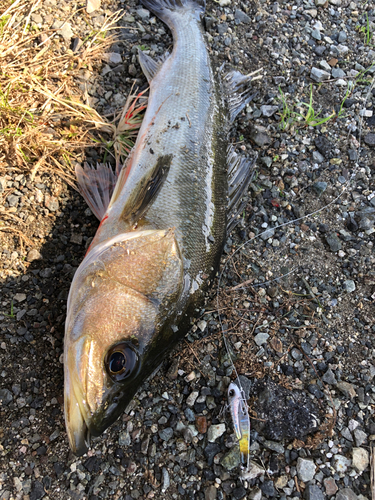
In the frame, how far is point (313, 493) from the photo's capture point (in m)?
3.08

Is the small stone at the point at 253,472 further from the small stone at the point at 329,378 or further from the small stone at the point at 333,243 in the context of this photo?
the small stone at the point at 333,243

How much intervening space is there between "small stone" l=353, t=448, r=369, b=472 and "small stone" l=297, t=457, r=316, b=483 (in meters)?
0.38

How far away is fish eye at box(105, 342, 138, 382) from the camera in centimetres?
258

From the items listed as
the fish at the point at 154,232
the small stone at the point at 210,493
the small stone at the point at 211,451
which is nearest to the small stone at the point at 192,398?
the small stone at the point at 211,451

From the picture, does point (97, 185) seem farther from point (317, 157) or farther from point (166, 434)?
point (317, 157)

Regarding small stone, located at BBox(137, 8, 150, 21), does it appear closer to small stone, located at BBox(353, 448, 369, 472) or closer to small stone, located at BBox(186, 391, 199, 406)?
small stone, located at BBox(186, 391, 199, 406)

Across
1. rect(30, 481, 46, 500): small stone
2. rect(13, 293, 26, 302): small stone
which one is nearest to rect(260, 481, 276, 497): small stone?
rect(30, 481, 46, 500): small stone

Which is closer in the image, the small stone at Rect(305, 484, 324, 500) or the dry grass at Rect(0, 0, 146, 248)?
the small stone at Rect(305, 484, 324, 500)

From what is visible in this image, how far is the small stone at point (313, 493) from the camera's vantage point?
3.06 meters

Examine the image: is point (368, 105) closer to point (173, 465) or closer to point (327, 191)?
point (327, 191)

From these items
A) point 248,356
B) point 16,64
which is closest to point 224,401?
point 248,356

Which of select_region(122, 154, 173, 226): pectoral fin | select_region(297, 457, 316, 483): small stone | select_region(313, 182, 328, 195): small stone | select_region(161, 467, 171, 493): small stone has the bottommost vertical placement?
select_region(297, 457, 316, 483): small stone

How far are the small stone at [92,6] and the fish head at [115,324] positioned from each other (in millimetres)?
3208

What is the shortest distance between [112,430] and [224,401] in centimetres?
97
